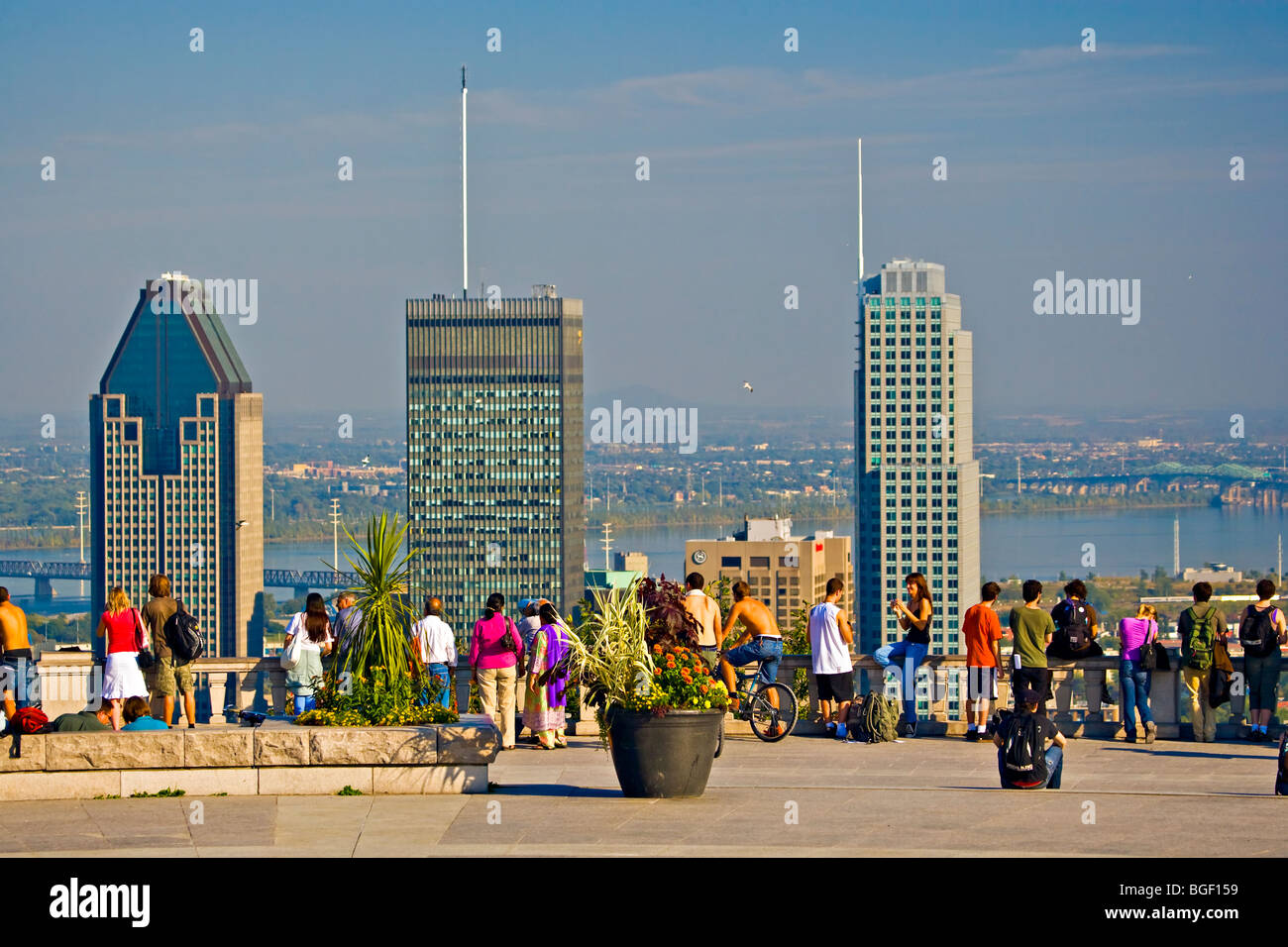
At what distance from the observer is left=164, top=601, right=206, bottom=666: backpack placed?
1814 cm

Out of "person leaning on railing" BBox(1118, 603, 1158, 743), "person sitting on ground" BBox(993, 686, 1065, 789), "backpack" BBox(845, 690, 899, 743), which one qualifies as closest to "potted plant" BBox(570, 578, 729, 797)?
"person sitting on ground" BBox(993, 686, 1065, 789)

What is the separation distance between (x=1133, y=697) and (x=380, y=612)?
319 inches

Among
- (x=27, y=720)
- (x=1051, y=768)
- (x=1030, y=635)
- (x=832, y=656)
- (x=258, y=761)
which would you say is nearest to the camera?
(x=27, y=720)

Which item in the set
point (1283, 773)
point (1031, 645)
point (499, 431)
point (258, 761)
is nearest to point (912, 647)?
point (1031, 645)

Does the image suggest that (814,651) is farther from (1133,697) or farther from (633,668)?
(633,668)

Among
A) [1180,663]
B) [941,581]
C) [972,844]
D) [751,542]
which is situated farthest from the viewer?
[941,581]

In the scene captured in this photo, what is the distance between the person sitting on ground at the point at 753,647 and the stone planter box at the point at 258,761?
4.65m

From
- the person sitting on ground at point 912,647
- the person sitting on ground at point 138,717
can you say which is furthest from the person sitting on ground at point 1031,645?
the person sitting on ground at point 138,717

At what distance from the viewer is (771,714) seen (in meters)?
19.1
